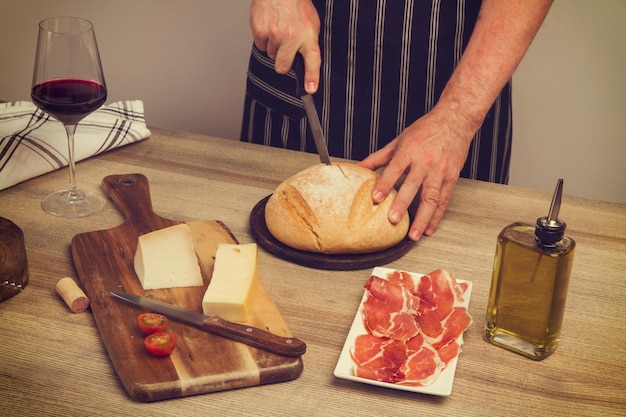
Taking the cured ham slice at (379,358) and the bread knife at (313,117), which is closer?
the cured ham slice at (379,358)

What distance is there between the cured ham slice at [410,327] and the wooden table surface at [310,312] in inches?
1.4

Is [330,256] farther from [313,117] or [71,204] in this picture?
[71,204]

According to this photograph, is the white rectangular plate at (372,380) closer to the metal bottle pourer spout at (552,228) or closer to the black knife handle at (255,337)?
the black knife handle at (255,337)

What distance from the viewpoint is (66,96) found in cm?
151

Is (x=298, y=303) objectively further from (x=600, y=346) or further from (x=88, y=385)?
(x=600, y=346)

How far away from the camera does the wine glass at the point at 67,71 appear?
1480 mm

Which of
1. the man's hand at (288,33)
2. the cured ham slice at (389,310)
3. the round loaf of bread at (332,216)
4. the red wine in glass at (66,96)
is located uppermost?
the man's hand at (288,33)

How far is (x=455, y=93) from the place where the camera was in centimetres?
176

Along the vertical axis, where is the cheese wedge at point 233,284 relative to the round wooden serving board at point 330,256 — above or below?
above

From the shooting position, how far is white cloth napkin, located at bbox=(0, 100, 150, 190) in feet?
5.80

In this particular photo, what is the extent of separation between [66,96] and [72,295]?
→ 16.6 inches

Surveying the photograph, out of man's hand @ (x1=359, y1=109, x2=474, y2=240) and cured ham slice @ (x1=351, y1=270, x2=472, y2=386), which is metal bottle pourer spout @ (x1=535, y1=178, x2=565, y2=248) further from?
man's hand @ (x1=359, y1=109, x2=474, y2=240)

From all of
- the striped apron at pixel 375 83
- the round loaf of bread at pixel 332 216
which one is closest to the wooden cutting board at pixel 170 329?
the round loaf of bread at pixel 332 216

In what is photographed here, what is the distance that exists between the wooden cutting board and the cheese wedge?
0.13 ft
